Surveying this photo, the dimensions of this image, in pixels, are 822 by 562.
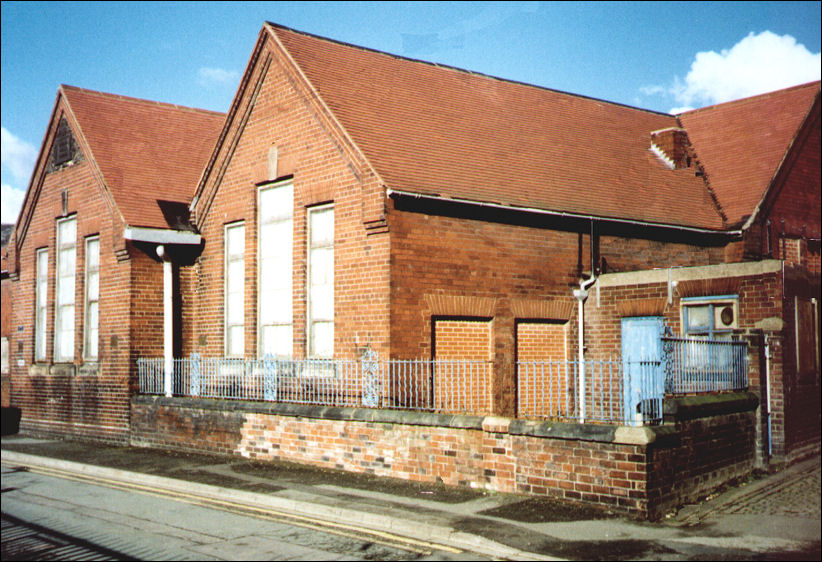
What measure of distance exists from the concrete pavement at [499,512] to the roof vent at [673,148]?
950 centimetres

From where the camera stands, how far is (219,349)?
17859mm

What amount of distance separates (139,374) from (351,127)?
7103 mm

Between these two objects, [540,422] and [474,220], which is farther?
[474,220]

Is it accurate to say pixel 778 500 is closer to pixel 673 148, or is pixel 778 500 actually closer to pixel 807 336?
pixel 807 336

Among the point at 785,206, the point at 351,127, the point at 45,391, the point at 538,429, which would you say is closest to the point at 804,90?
the point at 785,206

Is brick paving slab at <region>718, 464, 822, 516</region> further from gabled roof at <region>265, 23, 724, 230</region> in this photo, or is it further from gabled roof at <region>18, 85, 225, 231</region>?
gabled roof at <region>18, 85, 225, 231</region>

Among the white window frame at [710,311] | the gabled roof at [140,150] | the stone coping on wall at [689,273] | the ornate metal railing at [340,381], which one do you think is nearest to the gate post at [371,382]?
the ornate metal railing at [340,381]

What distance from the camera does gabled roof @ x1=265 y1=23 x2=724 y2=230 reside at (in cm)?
1549

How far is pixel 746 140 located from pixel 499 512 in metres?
15.6

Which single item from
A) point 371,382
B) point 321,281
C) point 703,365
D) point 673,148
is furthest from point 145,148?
point 703,365

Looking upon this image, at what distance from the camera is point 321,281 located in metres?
15.6

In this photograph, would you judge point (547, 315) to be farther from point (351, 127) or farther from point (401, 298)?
point (351, 127)

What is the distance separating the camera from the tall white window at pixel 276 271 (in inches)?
650

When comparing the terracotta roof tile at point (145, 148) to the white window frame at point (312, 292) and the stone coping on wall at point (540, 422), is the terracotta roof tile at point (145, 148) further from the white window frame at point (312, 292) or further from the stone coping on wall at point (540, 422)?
the stone coping on wall at point (540, 422)
